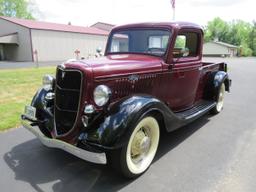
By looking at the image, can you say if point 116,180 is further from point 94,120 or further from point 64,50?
point 64,50

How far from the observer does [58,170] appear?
3127 millimetres

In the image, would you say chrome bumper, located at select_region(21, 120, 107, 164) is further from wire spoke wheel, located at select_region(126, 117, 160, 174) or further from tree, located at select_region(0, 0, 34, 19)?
tree, located at select_region(0, 0, 34, 19)

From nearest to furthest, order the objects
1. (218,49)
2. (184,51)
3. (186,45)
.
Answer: (184,51), (186,45), (218,49)

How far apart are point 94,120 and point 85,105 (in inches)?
8.7

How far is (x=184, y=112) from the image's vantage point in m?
4.24

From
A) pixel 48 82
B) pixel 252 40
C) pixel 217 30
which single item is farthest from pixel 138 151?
pixel 252 40

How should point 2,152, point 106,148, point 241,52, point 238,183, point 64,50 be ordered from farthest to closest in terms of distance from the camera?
1. point 241,52
2. point 64,50
3. point 2,152
4. point 238,183
5. point 106,148

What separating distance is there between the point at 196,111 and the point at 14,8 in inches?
2195

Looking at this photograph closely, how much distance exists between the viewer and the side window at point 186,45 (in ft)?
13.0

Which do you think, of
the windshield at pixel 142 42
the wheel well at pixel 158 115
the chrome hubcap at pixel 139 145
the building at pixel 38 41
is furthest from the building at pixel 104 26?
the chrome hubcap at pixel 139 145

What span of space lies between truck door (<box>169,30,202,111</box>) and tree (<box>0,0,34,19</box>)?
54043 mm

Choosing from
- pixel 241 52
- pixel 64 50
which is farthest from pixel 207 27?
pixel 64 50

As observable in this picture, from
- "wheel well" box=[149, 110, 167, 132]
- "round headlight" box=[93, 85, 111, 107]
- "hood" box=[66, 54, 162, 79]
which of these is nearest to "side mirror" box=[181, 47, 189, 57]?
"hood" box=[66, 54, 162, 79]

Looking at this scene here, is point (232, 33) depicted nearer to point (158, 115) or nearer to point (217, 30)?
point (217, 30)
